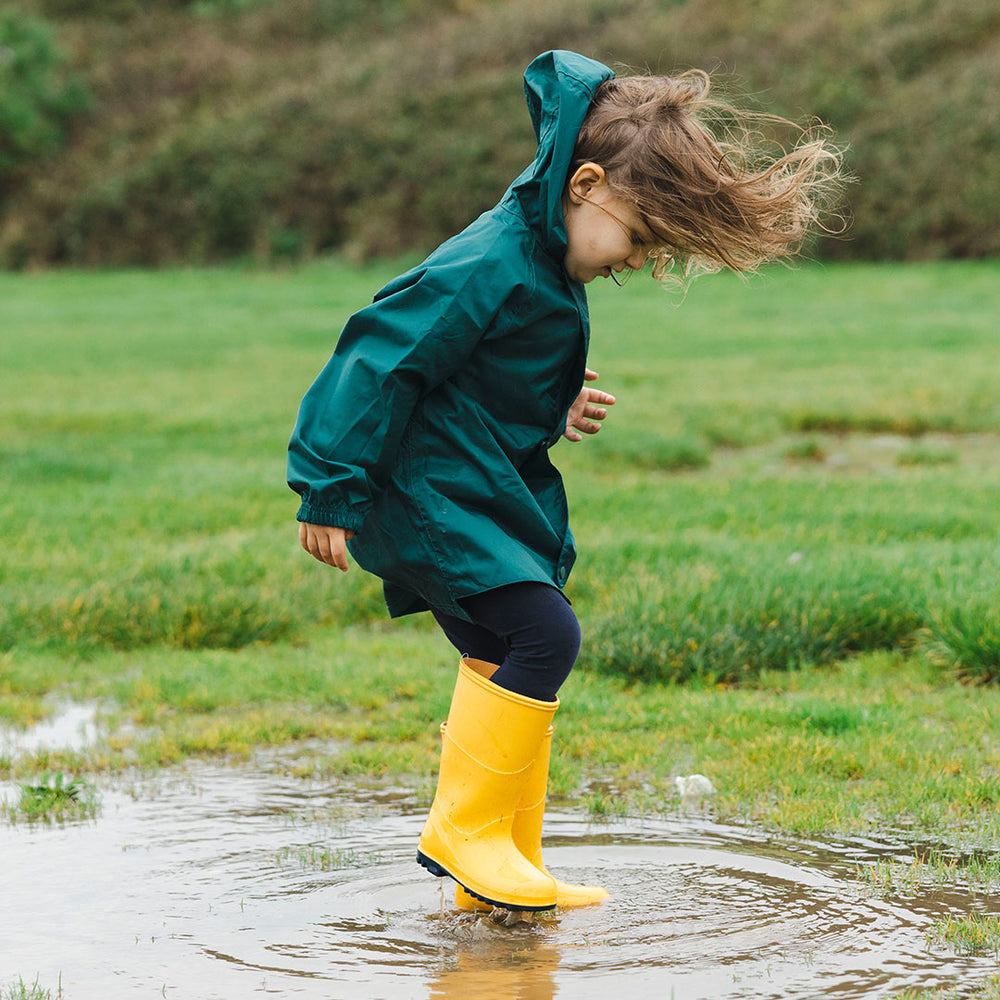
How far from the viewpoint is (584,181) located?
306 cm

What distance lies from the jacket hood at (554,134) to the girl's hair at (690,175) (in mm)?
71

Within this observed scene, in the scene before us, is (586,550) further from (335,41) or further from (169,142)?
(335,41)

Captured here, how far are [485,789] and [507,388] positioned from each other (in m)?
0.85

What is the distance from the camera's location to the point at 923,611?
5.11 metres

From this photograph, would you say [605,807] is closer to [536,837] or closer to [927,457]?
[536,837]

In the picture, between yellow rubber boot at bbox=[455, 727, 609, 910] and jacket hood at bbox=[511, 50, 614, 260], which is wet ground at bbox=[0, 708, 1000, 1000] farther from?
jacket hood at bbox=[511, 50, 614, 260]

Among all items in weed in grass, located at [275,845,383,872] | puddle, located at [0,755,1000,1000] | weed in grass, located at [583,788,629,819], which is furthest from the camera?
weed in grass, located at [583,788,629,819]

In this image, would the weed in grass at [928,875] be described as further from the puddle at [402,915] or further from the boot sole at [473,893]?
the boot sole at [473,893]

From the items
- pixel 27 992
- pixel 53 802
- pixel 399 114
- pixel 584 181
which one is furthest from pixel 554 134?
pixel 399 114

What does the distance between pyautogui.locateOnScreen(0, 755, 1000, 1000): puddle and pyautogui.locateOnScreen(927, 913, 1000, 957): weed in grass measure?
0.12 ft

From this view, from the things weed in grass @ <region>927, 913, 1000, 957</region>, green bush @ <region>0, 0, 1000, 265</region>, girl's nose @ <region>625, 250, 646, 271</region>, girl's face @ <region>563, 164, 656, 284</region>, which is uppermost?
green bush @ <region>0, 0, 1000, 265</region>

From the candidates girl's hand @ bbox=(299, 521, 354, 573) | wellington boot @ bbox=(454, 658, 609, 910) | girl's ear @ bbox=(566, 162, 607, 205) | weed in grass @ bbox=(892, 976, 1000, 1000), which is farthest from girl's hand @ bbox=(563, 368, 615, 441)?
weed in grass @ bbox=(892, 976, 1000, 1000)

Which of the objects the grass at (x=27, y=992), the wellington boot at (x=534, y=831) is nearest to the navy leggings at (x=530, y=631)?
the wellington boot at (x=534, y=831)

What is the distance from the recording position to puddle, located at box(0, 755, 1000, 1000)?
108 inches
